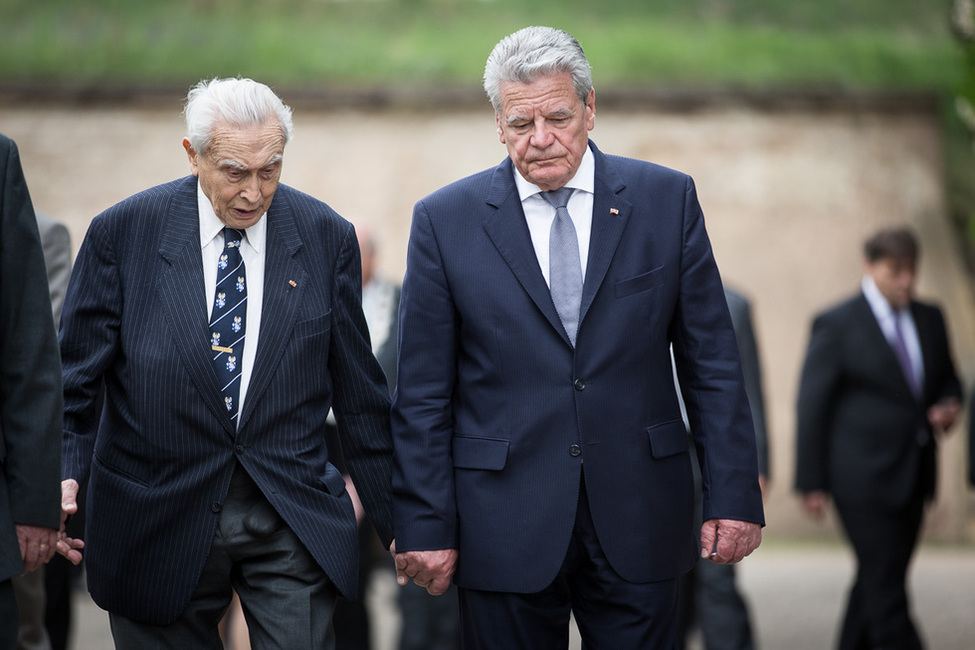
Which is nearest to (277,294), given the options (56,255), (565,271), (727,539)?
(565,271)

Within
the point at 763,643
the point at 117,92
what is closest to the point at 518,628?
the point at 763,643

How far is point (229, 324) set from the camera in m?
3.61

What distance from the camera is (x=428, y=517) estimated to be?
3717mm

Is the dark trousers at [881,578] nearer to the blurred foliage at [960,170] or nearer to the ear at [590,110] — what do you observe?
the ear at [590,110]

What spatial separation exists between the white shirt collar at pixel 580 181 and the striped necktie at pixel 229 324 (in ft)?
2.71

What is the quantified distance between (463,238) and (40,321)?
118 cm

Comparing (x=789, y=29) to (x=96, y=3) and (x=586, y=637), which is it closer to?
(x=96, y=3)

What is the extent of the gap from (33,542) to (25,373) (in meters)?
0.41

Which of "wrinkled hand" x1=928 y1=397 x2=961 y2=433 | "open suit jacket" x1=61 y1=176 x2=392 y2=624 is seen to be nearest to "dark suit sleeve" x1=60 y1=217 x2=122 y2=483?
"open suit jacket" x1=61 y1=176 x2=392 y2=624

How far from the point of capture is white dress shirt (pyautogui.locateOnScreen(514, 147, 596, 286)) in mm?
3828

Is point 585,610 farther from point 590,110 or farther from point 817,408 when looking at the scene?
point 817,408

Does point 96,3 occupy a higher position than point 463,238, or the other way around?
point 96,3

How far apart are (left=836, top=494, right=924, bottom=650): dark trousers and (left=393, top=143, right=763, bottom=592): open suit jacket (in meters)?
3.17

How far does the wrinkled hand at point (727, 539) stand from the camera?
3715 mm
